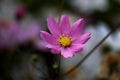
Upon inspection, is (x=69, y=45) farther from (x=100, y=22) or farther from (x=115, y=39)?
(x=100, y=22)

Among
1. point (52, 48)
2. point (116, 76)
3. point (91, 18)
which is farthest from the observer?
point (91, 18)

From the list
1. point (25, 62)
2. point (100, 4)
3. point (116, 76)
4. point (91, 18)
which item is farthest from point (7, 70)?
point (100, 4)

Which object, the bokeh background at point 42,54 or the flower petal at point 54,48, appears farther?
the bokeh background at point 42,54

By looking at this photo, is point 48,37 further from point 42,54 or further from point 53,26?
point 42,54

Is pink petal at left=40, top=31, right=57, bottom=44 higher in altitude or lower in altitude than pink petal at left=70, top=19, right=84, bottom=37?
lower

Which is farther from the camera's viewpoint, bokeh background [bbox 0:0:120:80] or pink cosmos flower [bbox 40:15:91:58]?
bokeh background [bbox 0:0:120:80]

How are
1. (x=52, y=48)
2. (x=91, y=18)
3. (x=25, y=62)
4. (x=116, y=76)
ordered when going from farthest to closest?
(x=91, y=18) → (x=25, y=62) → (x=116, y=76) → (x=52, y=48)

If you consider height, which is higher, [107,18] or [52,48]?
[107,18]
